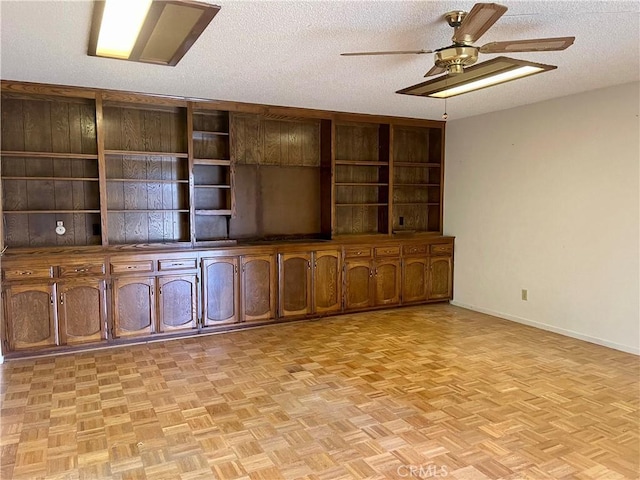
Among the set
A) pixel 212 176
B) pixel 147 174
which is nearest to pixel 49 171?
pixel 147 174

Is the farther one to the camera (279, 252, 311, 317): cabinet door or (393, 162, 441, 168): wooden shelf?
(393, 162, 441, 168): wooden shelf

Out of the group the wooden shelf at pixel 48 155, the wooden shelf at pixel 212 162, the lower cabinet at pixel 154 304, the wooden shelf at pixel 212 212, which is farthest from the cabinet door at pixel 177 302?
the wooden shelf at pixel 48 155

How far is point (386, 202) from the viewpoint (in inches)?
224

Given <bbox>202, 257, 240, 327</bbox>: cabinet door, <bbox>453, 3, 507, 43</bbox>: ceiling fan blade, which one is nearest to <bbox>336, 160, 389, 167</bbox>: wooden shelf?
<bbox>202, 257, 240, 327</bbox>: cabinet door

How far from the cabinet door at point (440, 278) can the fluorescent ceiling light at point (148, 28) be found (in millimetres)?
3820

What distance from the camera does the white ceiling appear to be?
2.35 m

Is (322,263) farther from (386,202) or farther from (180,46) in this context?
(180,46)

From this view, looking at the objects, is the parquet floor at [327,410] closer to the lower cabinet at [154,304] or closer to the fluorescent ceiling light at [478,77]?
the lower cabinet at [154,304]

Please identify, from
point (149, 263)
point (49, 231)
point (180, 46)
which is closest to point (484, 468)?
point (180, 46)

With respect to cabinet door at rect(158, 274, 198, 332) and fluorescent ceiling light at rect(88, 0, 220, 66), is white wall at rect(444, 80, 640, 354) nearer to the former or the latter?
cabinet door at rect(158, 274, 198, 332)

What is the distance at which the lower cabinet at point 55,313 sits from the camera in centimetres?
Result: 381

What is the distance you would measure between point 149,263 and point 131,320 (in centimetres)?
53

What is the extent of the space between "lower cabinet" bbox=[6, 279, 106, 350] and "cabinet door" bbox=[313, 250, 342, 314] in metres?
2.09

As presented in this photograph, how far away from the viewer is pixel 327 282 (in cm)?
512
